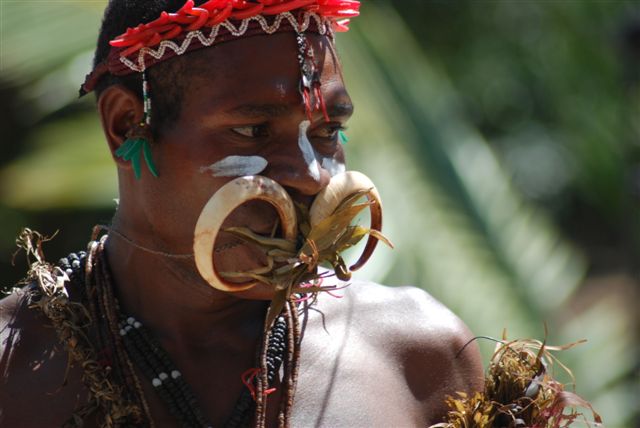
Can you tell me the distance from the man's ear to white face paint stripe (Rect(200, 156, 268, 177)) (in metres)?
0.31

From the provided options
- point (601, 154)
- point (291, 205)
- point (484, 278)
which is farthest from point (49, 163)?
point (601, 154)

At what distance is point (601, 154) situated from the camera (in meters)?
8.57

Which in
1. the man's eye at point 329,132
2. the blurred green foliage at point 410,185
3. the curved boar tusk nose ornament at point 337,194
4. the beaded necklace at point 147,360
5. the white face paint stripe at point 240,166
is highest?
the white face paint stripe at point 240,166

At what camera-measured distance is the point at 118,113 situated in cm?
315

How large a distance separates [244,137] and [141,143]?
31 centimetres

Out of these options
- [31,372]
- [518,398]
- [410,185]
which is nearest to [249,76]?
[31,372]

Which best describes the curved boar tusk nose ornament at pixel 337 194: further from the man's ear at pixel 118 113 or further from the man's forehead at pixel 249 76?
the man's ear at pixel 118 113

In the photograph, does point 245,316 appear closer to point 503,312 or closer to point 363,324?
point 363,324

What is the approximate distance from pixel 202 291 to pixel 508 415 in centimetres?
88

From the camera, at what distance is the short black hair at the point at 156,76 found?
302 cm

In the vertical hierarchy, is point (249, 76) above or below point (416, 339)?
above

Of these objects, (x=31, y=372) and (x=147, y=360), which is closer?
Result: (x=31, y=372)

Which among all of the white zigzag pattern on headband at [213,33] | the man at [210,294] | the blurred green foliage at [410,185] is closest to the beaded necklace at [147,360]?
the man at [210,294]

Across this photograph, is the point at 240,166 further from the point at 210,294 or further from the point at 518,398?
the point at 518,398
